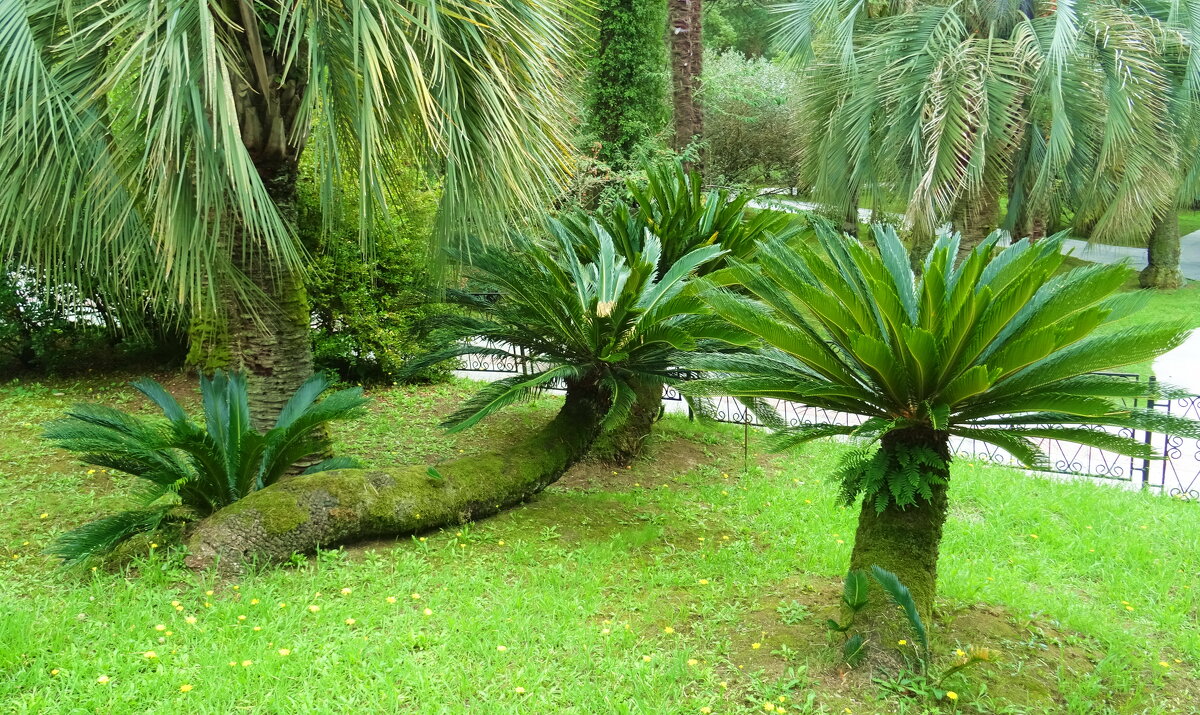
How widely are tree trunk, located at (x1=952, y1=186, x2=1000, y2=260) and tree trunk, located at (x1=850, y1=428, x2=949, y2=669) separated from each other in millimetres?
8091

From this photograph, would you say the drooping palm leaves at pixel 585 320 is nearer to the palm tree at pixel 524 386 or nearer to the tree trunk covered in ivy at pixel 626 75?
the palm tree at pixel 524 386

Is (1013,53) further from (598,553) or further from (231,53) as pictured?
(231,53)

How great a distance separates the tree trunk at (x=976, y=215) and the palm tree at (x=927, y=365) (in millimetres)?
7673

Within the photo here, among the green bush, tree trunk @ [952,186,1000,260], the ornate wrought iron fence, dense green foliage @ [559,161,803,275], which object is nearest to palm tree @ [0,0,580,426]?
dense green foliage @ [559,161,803,275]

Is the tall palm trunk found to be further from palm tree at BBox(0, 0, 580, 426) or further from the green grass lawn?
the green grass lawn

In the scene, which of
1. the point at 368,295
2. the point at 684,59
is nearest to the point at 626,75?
the point at 684,59

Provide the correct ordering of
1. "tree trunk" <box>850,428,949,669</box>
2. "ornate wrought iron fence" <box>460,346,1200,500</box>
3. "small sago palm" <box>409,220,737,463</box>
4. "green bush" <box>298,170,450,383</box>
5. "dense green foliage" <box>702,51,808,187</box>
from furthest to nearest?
1. "dense green foliage" <box>702,51,808,187</box>
2. "green bush" <box>298,170,450,383</box>
3. "ornate wrought iron fence" <box>460,346,1200,500</box>
4. "small sago palm" <box>409,220,737,463</box>
5. "tree trunk" <box>850,428,949,669</box>

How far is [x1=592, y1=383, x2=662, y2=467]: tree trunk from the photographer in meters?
6.35

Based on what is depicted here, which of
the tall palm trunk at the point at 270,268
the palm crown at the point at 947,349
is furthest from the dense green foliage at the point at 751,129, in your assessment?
the palm crown at the point at 947,349

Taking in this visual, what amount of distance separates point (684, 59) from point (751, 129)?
801 cm

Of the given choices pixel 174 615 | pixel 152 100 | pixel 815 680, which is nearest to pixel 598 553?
pixel 815 680

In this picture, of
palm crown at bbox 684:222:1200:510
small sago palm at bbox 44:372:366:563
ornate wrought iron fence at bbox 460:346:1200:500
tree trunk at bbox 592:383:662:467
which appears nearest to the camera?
palm crown at bbox 684:222:1200:510

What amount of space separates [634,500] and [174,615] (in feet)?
9.70

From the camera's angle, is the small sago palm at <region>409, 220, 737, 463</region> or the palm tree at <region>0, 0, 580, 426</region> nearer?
the palm tree at <region>0, 0, 580, 426</region>
